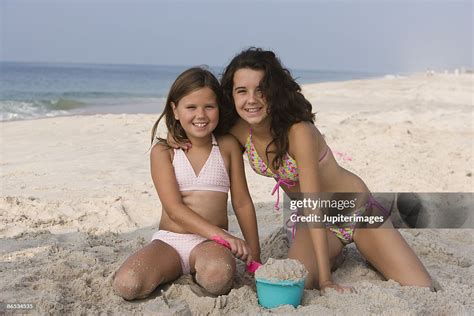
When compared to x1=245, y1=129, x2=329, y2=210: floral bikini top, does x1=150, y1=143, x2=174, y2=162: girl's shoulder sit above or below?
above

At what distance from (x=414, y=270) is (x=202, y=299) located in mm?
1139

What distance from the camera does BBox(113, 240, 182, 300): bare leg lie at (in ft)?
7.97

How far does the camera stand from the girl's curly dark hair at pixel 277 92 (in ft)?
8.77

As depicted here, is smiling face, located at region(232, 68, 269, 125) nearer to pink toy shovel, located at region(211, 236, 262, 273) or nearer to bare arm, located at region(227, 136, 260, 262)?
bare arm, located at region(227, 136, 260, 262)

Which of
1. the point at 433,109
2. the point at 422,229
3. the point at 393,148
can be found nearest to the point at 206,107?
the point at 422,229

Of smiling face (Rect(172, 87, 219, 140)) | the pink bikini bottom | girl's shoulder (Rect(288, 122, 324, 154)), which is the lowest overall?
the pink bikini bottom

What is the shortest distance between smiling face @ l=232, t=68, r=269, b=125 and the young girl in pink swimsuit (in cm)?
14

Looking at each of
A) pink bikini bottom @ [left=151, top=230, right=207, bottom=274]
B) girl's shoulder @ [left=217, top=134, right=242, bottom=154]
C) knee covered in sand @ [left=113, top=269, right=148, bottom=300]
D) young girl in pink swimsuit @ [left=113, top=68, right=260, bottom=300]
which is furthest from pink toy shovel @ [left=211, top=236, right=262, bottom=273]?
girl's shoulder @ [left=217, top=134, right=242, bottom=154]

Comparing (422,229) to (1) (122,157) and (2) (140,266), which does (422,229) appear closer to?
(2) (140,266)

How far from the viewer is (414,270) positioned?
271 centimetres

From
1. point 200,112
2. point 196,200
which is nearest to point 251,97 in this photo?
point 200,112

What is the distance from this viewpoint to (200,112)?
2697mm

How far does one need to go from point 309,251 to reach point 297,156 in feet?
1.84

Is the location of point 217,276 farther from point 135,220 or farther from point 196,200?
point 135,220
